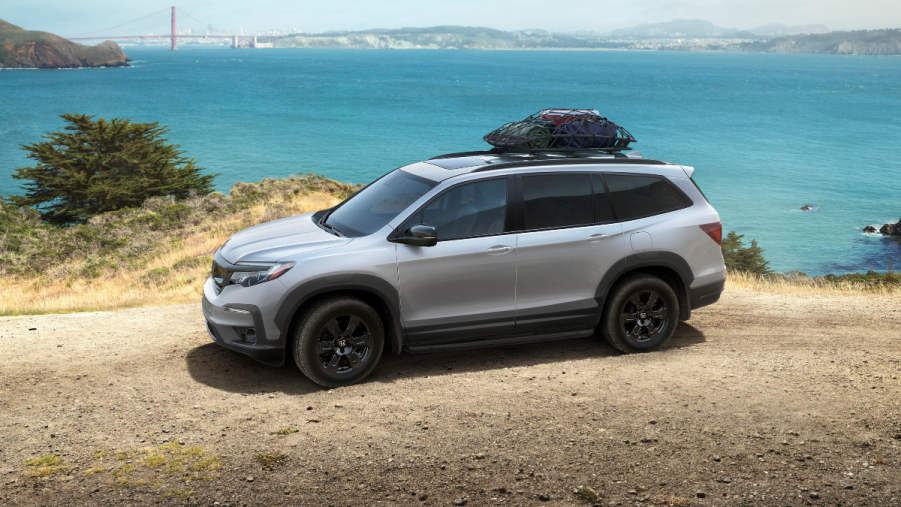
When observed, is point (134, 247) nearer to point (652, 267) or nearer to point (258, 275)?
point (258, 275)

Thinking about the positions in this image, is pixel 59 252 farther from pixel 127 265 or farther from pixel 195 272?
pixel 195 272

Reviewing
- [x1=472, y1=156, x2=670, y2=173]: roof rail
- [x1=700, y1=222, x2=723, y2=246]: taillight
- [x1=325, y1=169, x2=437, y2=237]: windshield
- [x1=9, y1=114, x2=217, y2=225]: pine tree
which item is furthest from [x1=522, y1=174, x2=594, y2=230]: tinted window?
[x1=9, y1=114, x2=217, y2=225]: pine tree

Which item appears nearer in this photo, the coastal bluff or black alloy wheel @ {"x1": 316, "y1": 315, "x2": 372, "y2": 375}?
black alloy wheel @ {"x1": 316, "y1": 315, "x2": 372, "y2": 375}

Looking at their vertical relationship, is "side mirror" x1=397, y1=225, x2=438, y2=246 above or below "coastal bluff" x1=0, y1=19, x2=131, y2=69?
below

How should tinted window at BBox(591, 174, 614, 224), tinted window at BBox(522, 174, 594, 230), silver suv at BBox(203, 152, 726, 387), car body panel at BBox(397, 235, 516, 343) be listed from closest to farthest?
1. silver suv at BBox(203, 152, 726, 387)
2. car body panel at BBox(397, 235, 516, 343)
3. tinted window at BBox(522, 174, 594, 230)
4. tinted window at BBox(591, 174, 614, 224)

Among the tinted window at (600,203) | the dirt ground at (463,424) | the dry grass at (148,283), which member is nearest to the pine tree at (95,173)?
the dry grass at (148,283)

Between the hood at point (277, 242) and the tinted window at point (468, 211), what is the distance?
2.46 feet

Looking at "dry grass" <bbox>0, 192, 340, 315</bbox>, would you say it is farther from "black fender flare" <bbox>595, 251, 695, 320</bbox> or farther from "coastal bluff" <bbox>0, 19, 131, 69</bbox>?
"coastal bluff" <bbox>0, 19, 131, 69</bbox>

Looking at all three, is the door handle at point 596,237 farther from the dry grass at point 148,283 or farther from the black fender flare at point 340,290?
the dry grass at point 148,283

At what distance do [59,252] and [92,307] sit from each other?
11696 mm

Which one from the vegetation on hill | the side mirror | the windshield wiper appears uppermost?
the side mirror

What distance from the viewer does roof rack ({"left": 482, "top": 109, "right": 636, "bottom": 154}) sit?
6.74 meters

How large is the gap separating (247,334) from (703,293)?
4.33 metres

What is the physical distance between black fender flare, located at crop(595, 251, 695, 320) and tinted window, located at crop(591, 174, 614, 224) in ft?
1.37
